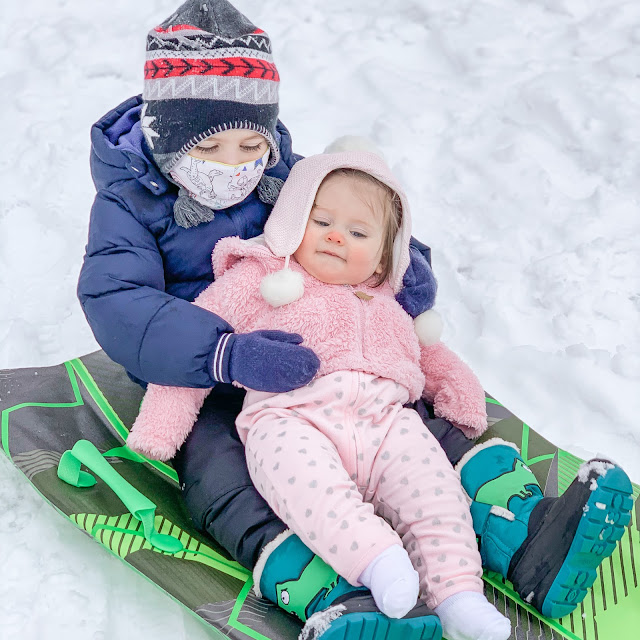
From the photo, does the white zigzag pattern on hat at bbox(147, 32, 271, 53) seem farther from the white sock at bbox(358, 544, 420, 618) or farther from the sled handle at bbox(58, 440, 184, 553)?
the white sock at bbox(358, 544, 420, 618)

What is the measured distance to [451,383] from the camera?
6.34 ft

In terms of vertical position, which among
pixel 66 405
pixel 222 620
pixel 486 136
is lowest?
pixel 222 620

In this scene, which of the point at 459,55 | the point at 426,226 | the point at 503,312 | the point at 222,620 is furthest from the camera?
the point at 459,55

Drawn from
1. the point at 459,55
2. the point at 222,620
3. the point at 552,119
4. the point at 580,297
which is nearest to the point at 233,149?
the point at 222,620

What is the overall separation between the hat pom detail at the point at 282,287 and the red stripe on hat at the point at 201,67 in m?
0.42

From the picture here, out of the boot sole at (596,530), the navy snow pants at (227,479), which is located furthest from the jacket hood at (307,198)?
the boot sole at (596,530)

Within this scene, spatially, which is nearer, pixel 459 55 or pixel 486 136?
pixel 486 136

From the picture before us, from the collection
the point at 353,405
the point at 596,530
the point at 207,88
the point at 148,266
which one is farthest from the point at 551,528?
the point at 207,88

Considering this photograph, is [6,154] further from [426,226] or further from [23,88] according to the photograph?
[426,226]

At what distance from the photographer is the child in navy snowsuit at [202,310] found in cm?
151

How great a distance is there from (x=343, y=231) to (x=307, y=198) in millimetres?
108

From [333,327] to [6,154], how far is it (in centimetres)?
191

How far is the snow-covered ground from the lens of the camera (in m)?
1.77

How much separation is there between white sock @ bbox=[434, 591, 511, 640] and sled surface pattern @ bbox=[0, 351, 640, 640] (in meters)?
0.13
